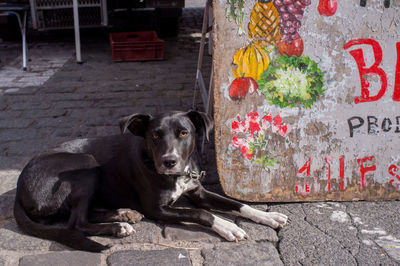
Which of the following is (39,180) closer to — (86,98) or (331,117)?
(331,117)

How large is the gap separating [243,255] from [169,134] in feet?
3.06

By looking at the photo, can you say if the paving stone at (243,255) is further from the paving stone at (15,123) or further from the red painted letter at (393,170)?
the paving stone at (15,123)

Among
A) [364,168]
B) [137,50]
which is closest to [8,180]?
[364,168]

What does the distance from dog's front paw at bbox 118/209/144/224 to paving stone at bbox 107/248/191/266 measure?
1.16 ft

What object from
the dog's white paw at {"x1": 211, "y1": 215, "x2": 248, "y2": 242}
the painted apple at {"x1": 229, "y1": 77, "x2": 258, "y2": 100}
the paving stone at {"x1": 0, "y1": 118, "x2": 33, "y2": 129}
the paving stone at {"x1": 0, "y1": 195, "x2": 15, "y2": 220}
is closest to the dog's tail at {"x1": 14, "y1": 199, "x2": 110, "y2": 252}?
the paving stone at {"x1": 0, "y1": 195, "x2": 15, "y2": 220}

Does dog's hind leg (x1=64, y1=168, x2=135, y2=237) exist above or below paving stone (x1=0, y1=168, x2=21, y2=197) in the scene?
above

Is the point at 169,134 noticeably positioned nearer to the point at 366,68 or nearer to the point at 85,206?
the point at 85,206

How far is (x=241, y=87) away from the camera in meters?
3.04

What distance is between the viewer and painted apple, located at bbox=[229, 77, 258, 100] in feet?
9.93

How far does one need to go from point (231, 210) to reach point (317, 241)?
0.65 m

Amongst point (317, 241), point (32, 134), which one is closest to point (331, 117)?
point (317, 241)

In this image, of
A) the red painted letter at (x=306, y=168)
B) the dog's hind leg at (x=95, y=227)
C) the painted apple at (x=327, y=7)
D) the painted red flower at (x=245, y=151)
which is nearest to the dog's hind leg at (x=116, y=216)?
the dog's hind leg at (x=95, y=227)

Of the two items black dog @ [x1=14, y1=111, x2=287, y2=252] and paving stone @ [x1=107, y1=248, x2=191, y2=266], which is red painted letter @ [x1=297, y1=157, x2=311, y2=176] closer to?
black dog @ [x1=14, y1=111, x2=287, y2=252]

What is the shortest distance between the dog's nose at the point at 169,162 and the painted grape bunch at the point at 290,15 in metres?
1.21
